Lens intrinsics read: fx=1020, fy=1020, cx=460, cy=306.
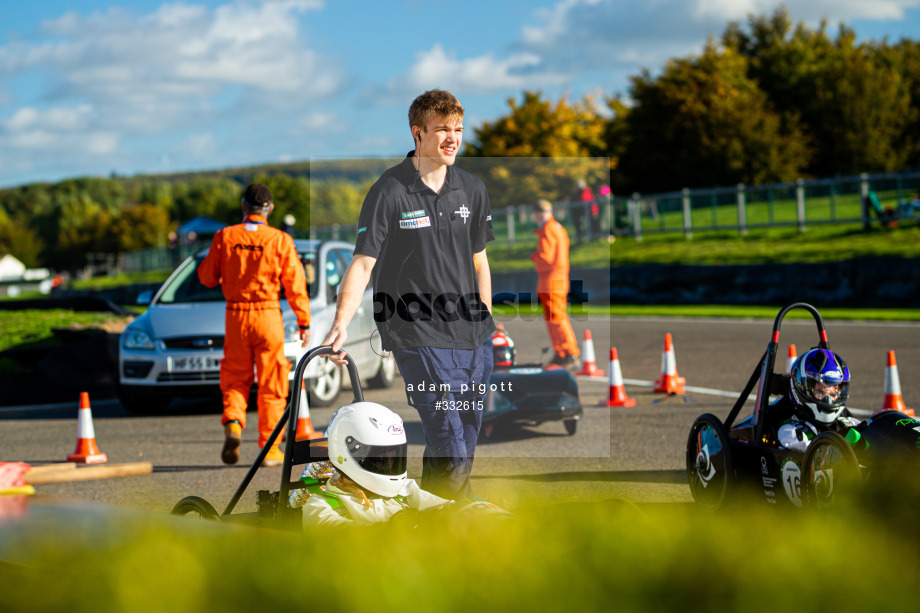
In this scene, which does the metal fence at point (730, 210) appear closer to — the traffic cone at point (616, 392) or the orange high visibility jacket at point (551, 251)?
the orange high visibility jacket at point (551, 251)

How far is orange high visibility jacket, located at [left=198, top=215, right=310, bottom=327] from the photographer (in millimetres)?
7617

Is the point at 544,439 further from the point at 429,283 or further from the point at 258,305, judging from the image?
the point at 429,283

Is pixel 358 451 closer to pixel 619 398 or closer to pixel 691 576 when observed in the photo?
pixel 691 576

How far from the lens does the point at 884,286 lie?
68.7ft

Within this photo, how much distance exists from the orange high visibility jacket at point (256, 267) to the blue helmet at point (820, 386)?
375 centimetres

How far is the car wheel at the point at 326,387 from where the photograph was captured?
10391mm

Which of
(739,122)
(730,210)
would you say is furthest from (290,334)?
(739,122)

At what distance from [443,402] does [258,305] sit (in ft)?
11.6

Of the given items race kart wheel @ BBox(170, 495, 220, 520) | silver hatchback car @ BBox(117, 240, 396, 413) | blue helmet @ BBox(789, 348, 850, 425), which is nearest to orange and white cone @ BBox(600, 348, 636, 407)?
silver hatchback car @ BBox(117, 240, 396, 413)

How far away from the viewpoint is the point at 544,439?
8.73 metres

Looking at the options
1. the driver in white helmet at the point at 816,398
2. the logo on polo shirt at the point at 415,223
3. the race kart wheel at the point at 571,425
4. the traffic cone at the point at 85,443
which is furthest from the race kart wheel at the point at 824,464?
the traffic cone at the point at 85,443

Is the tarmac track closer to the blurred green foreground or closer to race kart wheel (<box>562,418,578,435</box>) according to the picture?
race kart wheel (<box>562,418,578,435</box>)

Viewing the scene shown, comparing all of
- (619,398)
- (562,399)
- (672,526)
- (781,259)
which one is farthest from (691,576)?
(781,259)

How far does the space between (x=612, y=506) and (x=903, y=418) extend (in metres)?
2.69
